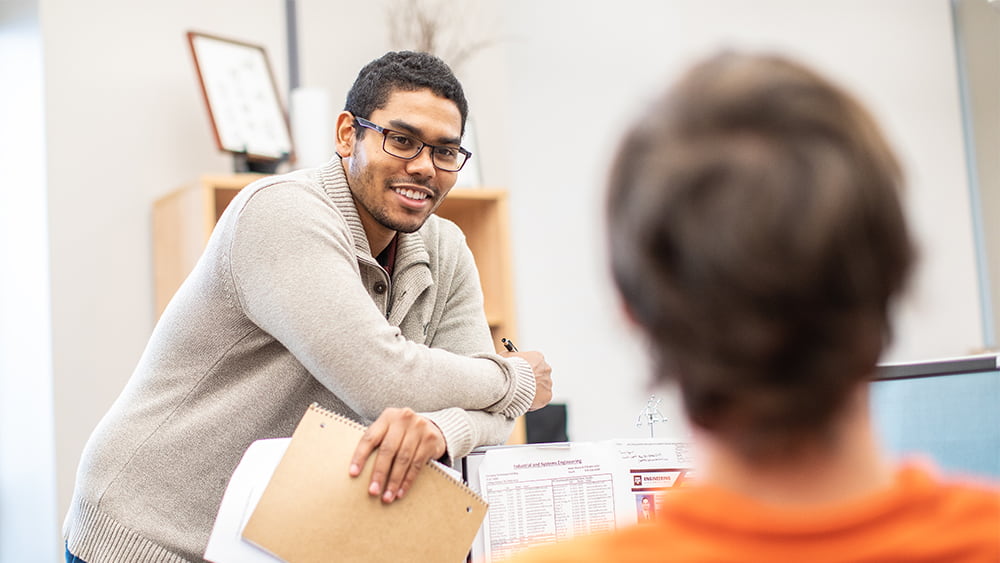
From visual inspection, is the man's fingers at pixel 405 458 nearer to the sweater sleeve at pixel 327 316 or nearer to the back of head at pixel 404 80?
the sweater sleeve at pixel 327 316

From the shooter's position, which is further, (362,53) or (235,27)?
(362,53)

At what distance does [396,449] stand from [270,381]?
0.86 ft

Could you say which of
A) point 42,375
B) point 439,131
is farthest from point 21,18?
point 439,131

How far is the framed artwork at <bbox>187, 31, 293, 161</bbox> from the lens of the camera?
279 centimetres

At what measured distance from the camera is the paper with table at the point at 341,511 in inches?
42.4

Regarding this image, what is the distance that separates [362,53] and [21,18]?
94cm

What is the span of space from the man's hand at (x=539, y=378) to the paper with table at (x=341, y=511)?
308 mm

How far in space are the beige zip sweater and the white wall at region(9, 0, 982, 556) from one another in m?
0.43

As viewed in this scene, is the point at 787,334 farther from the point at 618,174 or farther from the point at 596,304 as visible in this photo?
the point at 596,304

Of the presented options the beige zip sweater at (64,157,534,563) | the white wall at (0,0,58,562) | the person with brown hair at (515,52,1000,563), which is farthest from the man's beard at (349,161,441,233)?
the white wall at (0,0,58,562)

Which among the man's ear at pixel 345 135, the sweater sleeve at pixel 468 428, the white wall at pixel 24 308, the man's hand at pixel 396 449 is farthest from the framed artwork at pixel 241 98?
the man's hand at pixel 396 449

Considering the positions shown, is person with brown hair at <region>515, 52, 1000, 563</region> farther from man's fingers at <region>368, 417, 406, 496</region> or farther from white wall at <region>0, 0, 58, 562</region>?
white wall at <region>0, 0, 58, 562</region>

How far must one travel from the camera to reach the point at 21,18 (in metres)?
2.77

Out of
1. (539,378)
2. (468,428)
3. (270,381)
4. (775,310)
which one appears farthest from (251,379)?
(775,310)
